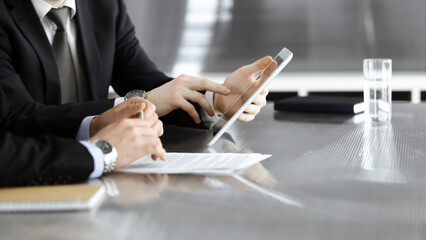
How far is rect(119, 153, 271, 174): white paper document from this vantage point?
1.33 m

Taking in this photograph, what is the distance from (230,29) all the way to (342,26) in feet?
2.54

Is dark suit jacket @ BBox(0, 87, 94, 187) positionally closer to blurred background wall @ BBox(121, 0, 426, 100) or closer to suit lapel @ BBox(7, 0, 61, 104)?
suit lapel @ BBox(7, 0, 61, 104)

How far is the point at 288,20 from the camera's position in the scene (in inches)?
172

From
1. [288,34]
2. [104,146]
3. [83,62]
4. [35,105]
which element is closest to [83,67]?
[83,62]

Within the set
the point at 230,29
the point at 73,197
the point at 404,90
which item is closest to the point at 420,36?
the point at 404,90

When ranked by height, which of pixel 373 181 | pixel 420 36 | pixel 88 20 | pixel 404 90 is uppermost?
pixel 88 20

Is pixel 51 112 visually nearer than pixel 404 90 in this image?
Yes

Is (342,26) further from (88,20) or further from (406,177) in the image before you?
(406,177)

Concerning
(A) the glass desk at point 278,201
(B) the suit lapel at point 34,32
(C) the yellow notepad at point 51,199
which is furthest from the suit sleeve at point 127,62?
(C) the yellow notepad at point 51,199

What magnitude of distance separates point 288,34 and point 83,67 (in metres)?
2.17

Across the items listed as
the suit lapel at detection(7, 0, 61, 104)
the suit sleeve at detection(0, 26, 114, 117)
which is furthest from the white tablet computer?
the suit lapel at detection(7, 0, 61, 104)

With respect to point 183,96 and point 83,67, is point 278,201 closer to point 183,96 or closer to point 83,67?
point 183,96

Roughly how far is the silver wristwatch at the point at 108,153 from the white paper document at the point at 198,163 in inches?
1.9

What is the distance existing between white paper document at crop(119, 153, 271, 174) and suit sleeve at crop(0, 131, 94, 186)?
13 cm
